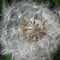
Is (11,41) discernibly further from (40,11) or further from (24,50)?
(40,11)

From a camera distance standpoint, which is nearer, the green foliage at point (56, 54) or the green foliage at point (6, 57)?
the green foliage at point (56, 54)

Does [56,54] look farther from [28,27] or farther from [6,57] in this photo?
[6,57]

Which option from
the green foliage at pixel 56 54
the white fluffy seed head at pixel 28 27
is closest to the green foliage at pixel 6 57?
the white fluffy seed head at pixel 28 27

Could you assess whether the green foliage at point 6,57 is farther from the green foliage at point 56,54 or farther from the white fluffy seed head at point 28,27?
the green foliage at point 56,54

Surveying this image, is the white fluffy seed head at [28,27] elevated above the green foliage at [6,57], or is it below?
above

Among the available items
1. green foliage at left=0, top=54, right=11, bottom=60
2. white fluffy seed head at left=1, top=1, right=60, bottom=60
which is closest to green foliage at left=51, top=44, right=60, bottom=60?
white fluffy seed head at left=1, top=1, right=60, bottom=60

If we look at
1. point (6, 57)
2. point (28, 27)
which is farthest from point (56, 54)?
point (6, 57)

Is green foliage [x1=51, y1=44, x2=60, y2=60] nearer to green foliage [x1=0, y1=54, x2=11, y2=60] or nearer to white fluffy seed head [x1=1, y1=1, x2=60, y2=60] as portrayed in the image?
white fluffy seed head [x1=1, y1=1, x2=60, y2=60]

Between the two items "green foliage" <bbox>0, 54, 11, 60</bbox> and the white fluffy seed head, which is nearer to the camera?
the white fluffy seed head
